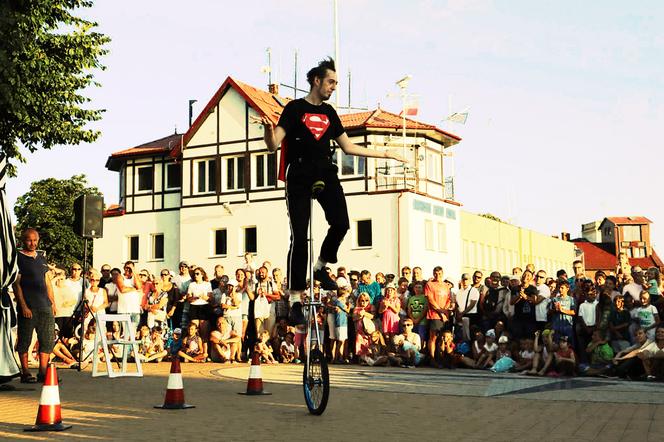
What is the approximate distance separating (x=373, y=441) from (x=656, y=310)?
31.2 feet

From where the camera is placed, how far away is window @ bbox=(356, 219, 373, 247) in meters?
39.7

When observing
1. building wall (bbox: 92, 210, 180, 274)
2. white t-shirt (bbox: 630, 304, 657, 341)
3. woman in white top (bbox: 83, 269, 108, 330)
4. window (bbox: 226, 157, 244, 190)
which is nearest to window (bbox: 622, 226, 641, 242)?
window (bbox: 226, 157, 244, 190)

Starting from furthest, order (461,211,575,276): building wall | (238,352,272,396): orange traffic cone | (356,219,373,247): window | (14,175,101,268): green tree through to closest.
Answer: (14,175,101,268): green tree, (461,211,575,276): building wall, (356,219,373,247): window, (238,352,272,396): orange traffic cone

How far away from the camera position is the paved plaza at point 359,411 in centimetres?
624

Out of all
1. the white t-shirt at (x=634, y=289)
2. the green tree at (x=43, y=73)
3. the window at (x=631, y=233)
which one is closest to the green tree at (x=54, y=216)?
the green tree at (x=43, y=73)

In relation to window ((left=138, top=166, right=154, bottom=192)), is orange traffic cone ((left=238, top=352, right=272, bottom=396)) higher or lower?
lower

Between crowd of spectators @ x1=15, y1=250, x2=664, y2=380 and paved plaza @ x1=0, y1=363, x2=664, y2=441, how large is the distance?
8.72 feet

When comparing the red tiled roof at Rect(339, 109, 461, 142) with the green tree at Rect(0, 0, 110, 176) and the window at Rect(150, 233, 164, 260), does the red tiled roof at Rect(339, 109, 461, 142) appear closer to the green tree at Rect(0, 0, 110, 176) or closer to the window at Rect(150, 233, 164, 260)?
the window at Rect(150, 233, 164, 260)

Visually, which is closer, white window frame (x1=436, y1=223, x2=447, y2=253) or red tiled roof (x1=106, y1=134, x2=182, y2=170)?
white window frame (x1=436, y1=223, x2=447, y2=253)

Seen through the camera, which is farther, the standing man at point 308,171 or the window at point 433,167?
the window at point 433,167

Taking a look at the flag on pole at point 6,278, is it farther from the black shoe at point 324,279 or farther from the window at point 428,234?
the window at point 428,234

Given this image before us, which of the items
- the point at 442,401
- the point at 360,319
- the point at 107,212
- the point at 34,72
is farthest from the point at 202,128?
the point at 442,401

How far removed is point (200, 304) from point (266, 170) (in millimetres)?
25193

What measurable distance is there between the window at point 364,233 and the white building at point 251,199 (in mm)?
49
